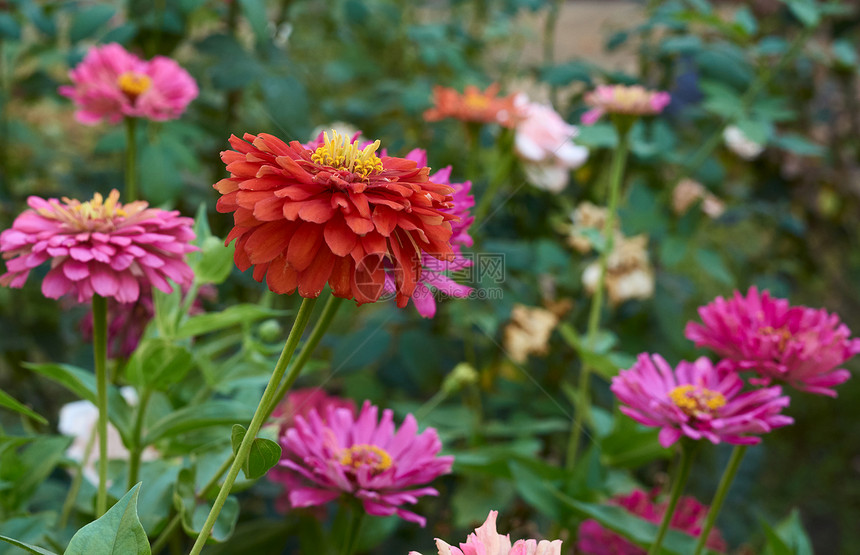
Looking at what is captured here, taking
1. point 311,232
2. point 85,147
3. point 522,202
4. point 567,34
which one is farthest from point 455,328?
point 567,34

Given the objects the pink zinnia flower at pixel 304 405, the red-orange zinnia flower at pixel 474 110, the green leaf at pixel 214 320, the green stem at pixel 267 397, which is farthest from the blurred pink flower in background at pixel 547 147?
the green stem at pixel 267 397

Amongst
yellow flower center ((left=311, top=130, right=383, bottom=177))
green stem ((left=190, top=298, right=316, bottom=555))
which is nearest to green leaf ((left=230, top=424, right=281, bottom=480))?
green stem ((left=190, top=298, right=316, bottom=555))

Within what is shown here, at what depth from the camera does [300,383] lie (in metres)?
0.86

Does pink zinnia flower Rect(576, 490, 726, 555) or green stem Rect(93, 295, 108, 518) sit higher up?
green stem Rect(93, 295, 108, 518)

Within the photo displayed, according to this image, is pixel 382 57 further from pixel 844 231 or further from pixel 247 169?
pixel 247 169

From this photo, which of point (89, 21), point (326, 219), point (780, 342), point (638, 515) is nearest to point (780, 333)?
point (780, 342)

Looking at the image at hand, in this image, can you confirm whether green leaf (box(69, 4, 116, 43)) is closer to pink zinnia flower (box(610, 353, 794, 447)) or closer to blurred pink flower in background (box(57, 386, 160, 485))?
blurred pink flower in background (box(57, 386, 160, 485))

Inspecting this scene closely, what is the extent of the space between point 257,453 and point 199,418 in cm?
→ 13

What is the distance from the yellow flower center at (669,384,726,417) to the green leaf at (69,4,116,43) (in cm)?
68

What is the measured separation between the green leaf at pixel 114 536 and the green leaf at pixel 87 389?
11 centimetres

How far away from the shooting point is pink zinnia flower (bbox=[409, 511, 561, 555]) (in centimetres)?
25

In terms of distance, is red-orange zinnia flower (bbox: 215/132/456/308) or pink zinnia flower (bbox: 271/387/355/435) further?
pink zinnia flower (bbox: 271/387/355/435)

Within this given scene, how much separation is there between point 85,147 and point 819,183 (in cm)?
117

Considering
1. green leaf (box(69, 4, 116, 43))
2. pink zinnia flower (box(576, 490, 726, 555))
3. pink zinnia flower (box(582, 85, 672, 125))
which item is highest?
pink zinnia flower (box(582, 85, 672, 125))
